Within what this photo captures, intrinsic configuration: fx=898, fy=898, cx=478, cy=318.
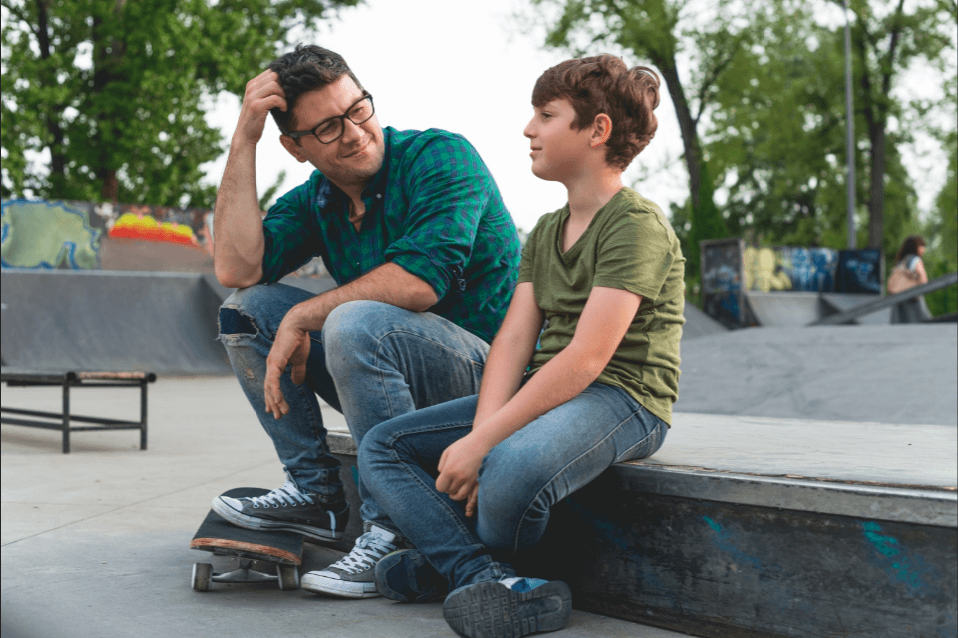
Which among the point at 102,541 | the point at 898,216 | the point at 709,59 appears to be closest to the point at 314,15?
the point at 709,59

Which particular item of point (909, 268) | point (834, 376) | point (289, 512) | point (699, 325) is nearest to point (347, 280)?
point (289, 512)

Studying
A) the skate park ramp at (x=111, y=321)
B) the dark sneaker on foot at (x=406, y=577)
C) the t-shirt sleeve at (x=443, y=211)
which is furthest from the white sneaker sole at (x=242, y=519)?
the skate park ramp at (x=111, y=321)

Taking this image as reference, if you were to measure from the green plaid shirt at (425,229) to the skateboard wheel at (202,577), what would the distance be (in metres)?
0.83

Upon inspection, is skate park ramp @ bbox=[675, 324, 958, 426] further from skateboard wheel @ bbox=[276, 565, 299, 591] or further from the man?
skateboard wheel @ bbox=[276, 565, 299, 591]

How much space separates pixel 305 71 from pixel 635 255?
1024 millimetres

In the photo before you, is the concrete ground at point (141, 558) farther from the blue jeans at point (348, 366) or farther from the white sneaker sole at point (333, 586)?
the blue jeans at point (348, 366)

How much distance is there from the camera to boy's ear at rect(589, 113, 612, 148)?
2162mm

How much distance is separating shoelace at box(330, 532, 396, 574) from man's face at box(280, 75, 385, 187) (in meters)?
0.99

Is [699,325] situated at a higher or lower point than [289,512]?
higher

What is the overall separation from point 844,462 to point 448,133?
137 cm

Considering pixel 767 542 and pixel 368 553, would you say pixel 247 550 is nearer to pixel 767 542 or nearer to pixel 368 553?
pixel 368 553

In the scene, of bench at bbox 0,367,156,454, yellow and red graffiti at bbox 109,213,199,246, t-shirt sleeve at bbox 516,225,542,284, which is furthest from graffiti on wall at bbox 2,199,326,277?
t-shirt sleeve at bbox 516,225,542,284

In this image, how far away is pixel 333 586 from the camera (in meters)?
2.36

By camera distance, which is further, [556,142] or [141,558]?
[141,558]
